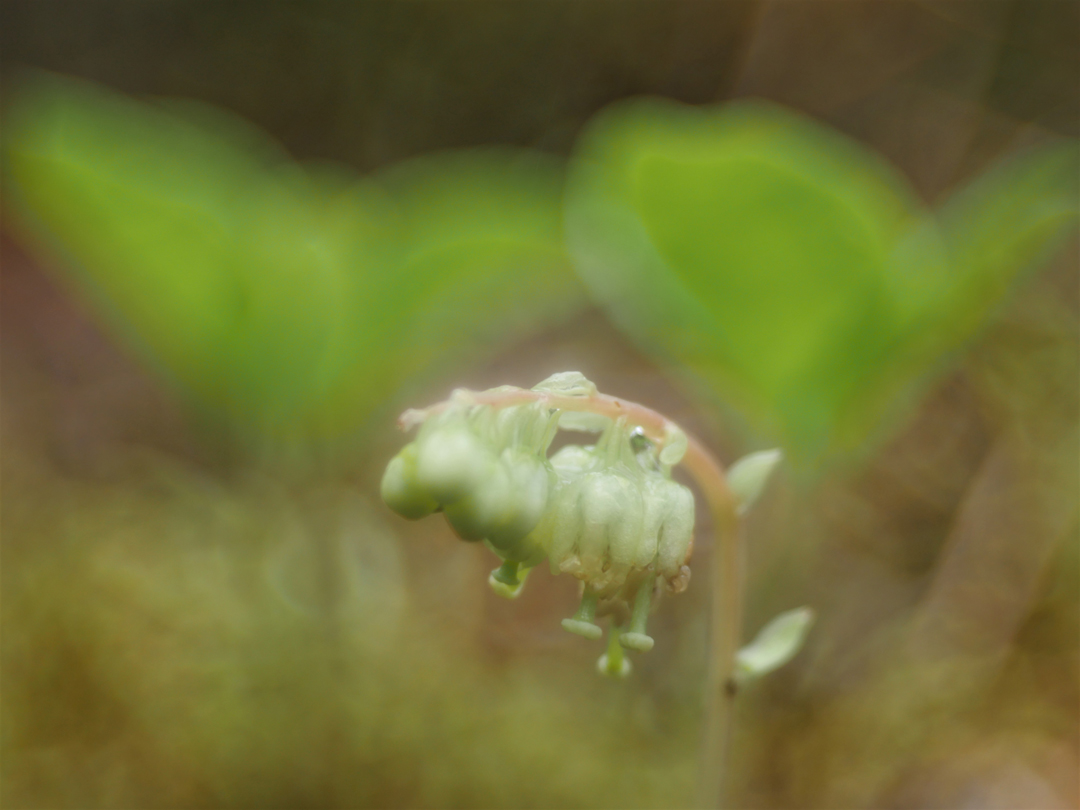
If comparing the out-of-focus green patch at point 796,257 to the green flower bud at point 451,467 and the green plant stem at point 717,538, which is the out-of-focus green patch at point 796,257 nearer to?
the green plant stem at point 717,538

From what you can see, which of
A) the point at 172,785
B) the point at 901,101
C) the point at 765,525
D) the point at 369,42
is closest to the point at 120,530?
the point at 172,785

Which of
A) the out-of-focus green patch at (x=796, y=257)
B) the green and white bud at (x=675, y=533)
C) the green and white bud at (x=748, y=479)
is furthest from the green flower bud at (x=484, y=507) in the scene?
the out-of-focus green patch at (x=796, y=257)

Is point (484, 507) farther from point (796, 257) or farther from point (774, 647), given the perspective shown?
point (796, 257)

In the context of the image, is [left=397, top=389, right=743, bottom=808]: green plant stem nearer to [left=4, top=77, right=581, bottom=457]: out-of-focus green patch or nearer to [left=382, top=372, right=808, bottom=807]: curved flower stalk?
[left=382, top=372, right=808, bottom=807]: curved flower stalk

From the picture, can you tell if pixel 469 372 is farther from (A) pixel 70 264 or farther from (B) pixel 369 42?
(B) pixel 369 42

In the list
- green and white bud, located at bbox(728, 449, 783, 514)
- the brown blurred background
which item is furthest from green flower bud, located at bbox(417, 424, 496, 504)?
the brown blurred background
